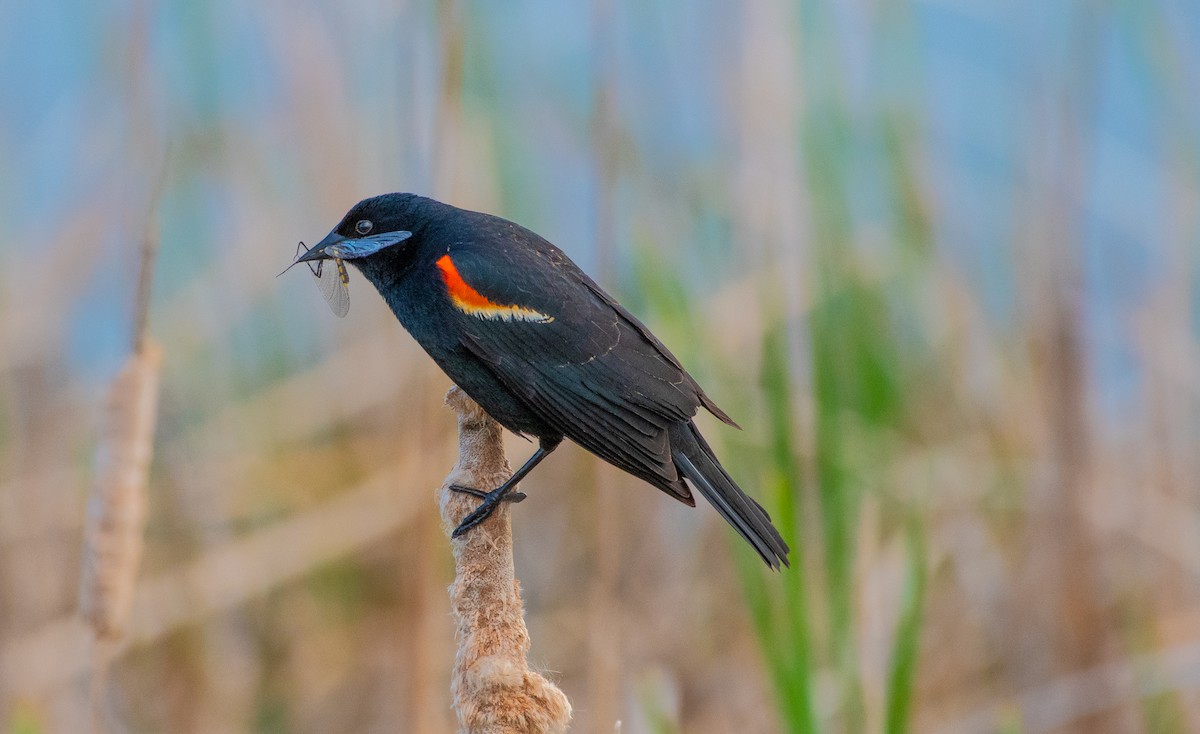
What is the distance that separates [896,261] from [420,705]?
6.59ft

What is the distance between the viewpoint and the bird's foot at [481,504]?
5.51 feet

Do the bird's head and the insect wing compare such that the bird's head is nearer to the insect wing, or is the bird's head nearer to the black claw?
the insect wing

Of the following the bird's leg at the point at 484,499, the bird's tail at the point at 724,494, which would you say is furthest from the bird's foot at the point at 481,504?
the bird's tail at the point at 724,494

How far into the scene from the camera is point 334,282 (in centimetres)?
210

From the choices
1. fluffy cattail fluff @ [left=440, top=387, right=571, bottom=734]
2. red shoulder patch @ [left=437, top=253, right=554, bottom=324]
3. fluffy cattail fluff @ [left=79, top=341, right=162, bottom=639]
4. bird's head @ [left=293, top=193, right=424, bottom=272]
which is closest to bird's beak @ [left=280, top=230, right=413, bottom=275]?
bird's head @ [left=293, top=193, right=424, bottom=272]

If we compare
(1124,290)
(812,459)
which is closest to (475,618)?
(812,459)

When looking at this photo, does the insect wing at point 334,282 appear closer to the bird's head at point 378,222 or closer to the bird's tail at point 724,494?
the bird's head at point 378,222

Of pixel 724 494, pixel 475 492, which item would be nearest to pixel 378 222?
pixel 475 492

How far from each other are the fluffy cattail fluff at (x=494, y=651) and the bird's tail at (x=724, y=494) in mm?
352

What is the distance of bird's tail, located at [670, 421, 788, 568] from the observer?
5.85 feet

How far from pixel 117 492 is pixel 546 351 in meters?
0.69

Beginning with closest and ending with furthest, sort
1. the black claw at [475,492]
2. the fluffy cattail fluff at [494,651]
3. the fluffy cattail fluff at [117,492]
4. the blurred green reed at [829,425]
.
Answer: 1. the fluffy cattail fluff at [494,651]
2. the fluffy cattail fluff at [117,492]
3. the black claw at [475,492]
4. the blurred green reed at [829,425]

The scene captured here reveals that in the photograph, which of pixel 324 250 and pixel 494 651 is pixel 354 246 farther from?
pixel 494 651

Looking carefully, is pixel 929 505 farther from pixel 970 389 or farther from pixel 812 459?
pixel 812 459
